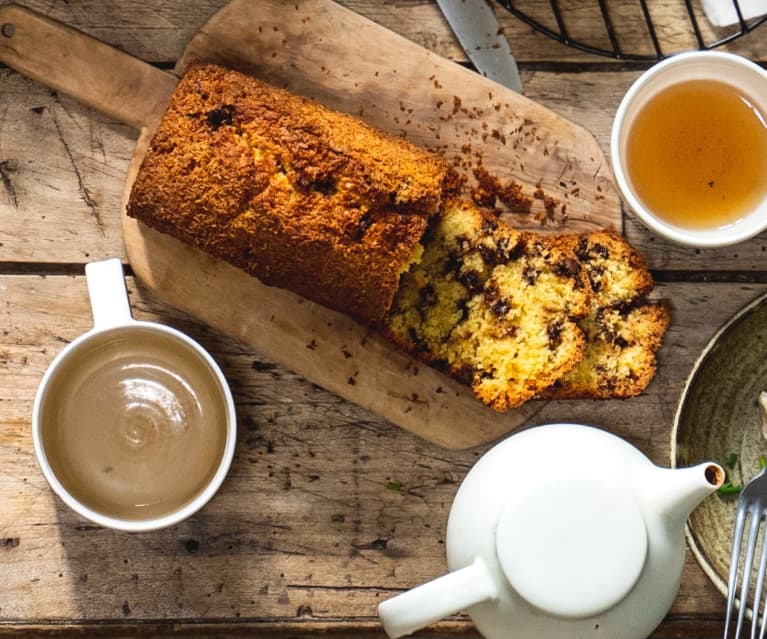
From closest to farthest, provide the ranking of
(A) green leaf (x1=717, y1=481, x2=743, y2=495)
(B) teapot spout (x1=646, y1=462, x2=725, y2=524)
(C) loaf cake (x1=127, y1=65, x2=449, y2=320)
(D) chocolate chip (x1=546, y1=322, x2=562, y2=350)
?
(B) teapot spout (x1=646, y1=462, x2=725, y2=524)
(C) loaf cake (x1=127, y1=65, x2=449, y2=320)
(D) chocolate chip (x1=546, y1=322, x2=562, y2=350)
(A) green leaf (x1=717, y1=481, x2=743, y2=495)

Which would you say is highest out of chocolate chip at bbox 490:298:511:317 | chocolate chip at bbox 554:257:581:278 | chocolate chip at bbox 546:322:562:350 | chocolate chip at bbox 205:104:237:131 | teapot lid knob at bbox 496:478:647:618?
chocolate chip at bbox 205:104:237:131

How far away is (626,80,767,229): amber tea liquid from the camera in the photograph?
169 centimetres

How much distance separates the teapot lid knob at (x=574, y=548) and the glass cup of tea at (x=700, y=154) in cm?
58

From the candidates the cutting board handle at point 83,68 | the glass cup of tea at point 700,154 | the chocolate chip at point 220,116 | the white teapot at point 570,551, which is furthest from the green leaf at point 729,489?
the cutting board handle at point 83,68

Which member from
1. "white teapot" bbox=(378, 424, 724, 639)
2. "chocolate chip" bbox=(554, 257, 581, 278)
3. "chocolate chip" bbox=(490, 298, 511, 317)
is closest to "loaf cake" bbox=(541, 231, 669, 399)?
"chocolate chip" bbox=(554, 257, 581, 278)

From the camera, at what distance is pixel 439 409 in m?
1.78

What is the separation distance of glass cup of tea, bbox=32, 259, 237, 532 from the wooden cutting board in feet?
0.40

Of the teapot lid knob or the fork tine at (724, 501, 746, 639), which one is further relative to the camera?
the fork tine at (724, 501, 746, 639)

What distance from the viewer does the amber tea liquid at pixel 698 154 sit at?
169 centimetres

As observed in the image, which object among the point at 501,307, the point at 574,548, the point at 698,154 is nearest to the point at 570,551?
the point at 574,548

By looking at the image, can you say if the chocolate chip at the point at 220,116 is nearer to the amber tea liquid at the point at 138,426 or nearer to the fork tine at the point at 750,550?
the amber tea liquid at the point at 138,426

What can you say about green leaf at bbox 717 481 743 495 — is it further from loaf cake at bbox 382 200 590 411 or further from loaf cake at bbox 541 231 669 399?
loaf cake at bbox 382 200 590 411

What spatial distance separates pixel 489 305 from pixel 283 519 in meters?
0.60

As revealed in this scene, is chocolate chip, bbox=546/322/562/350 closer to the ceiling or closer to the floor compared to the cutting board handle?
closer to the floor
